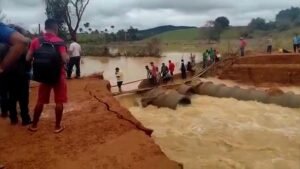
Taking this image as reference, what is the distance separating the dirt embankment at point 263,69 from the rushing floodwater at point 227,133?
16.8 ft

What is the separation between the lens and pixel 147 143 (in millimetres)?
5508

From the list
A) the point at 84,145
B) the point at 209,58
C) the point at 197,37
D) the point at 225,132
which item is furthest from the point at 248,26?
the point at 84,145

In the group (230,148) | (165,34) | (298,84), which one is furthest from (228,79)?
(165,34)

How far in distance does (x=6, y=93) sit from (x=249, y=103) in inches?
488

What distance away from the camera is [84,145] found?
5.28 m

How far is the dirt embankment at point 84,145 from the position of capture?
15.5 ft

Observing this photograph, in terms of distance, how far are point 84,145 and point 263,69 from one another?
18594 millimetres

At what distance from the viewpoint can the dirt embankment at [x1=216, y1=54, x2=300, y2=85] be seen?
21547mm

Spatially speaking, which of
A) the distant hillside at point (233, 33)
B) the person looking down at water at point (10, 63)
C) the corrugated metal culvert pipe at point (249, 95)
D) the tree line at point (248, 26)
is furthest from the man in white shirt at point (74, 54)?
the tree line at point (248, 26)

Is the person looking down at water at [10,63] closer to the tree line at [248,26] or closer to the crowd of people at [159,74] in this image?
the crowd of people at [159,74]

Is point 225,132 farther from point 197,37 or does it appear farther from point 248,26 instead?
point 248,26

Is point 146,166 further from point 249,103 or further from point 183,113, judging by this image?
point 249,103

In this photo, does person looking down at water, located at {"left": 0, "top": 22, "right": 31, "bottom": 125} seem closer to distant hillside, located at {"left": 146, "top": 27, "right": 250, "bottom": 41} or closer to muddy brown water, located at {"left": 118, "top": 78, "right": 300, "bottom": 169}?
muddy brown water, located at {"left": 118, "top": 78, "right": 300, "bottom": 169}

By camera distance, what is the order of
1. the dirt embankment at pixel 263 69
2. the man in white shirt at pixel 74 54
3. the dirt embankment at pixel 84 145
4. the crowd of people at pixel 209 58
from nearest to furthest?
the dirt embankment at pixel 84 145
the man in white shirt at pixel 74 54
the dirt embankment at pixel 263 69
the crowd of people at pixel 209 58
